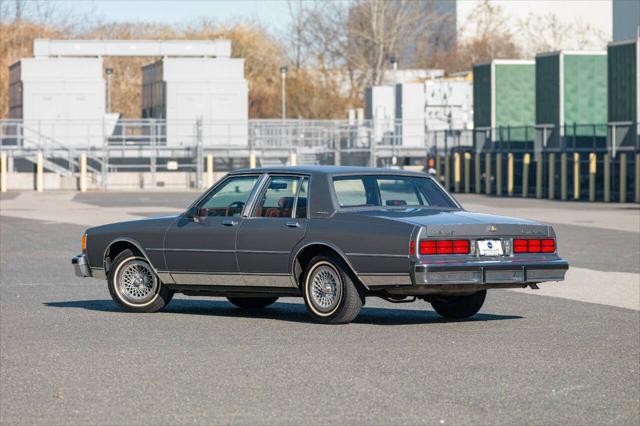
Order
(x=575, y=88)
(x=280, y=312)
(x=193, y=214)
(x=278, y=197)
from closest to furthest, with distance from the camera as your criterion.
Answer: (x=278, y=197) < (x=193, y=214) < (x=280, y=312) < (x=575, y=88)

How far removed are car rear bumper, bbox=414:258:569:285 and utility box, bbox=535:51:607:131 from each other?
4111 centimetres

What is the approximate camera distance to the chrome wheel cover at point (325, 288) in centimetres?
1300

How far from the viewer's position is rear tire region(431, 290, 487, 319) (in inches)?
542

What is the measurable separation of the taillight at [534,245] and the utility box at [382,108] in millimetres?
56230

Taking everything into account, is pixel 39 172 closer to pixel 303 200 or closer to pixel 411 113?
pixel 411 113

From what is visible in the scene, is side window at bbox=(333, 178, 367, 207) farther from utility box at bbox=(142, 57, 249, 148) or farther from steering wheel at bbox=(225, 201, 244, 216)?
utility box at bbox=(142, 57, 249, 148)

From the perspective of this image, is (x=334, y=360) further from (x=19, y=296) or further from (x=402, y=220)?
(x=19, y=296)

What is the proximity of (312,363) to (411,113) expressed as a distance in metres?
60.3

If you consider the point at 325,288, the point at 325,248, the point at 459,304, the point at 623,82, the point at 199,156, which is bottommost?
the point at 459,304

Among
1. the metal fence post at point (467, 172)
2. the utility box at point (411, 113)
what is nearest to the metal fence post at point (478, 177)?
the metal fence post at point (467, 172)

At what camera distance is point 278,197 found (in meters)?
13.9

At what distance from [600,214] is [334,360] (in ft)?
91.8

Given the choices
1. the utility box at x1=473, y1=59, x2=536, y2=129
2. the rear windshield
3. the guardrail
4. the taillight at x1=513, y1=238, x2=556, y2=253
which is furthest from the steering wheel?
the utility box at x1=473, y1=59, x2=536, y2=129

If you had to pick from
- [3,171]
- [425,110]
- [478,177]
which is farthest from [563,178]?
[3,171]
